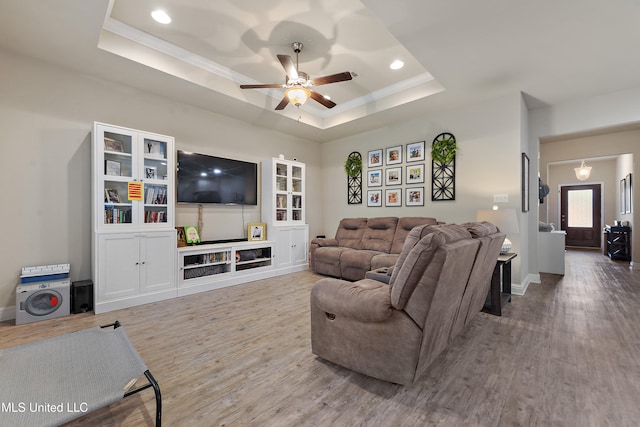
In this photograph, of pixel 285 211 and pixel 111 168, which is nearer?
pixel 111 168

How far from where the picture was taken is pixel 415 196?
15.9 ft

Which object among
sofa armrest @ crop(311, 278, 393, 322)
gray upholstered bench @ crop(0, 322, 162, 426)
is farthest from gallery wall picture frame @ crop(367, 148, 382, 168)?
gray upholstered bench @ crop(0, 322, 162, 426)

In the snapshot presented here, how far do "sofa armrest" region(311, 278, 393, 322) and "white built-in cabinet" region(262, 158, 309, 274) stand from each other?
2.94 m

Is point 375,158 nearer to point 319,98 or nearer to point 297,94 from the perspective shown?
point 319,98

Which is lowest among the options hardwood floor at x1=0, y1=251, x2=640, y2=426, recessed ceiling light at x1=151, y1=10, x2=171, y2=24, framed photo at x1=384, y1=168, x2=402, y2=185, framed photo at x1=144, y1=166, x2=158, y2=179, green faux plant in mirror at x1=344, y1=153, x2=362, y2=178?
hardwood floor at x1=0, y1=251, x2=640, y2=426

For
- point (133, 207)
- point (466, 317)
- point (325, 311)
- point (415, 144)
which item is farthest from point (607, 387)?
point (133, 207)

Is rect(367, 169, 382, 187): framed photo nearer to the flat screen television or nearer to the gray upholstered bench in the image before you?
the flat screen television

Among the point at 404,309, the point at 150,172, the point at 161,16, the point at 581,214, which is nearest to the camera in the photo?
the point at 404,309

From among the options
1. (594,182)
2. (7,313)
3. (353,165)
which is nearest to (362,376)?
(7,313)

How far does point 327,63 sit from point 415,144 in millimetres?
2114

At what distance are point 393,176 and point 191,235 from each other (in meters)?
3.56

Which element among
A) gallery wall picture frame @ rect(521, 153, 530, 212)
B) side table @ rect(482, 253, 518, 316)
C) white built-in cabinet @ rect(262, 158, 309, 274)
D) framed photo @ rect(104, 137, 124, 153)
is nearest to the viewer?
side table @ rect(482, 253, 518, 316)

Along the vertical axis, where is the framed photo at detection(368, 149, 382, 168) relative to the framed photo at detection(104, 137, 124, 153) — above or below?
above

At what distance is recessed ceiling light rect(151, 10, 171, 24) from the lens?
2.70m
